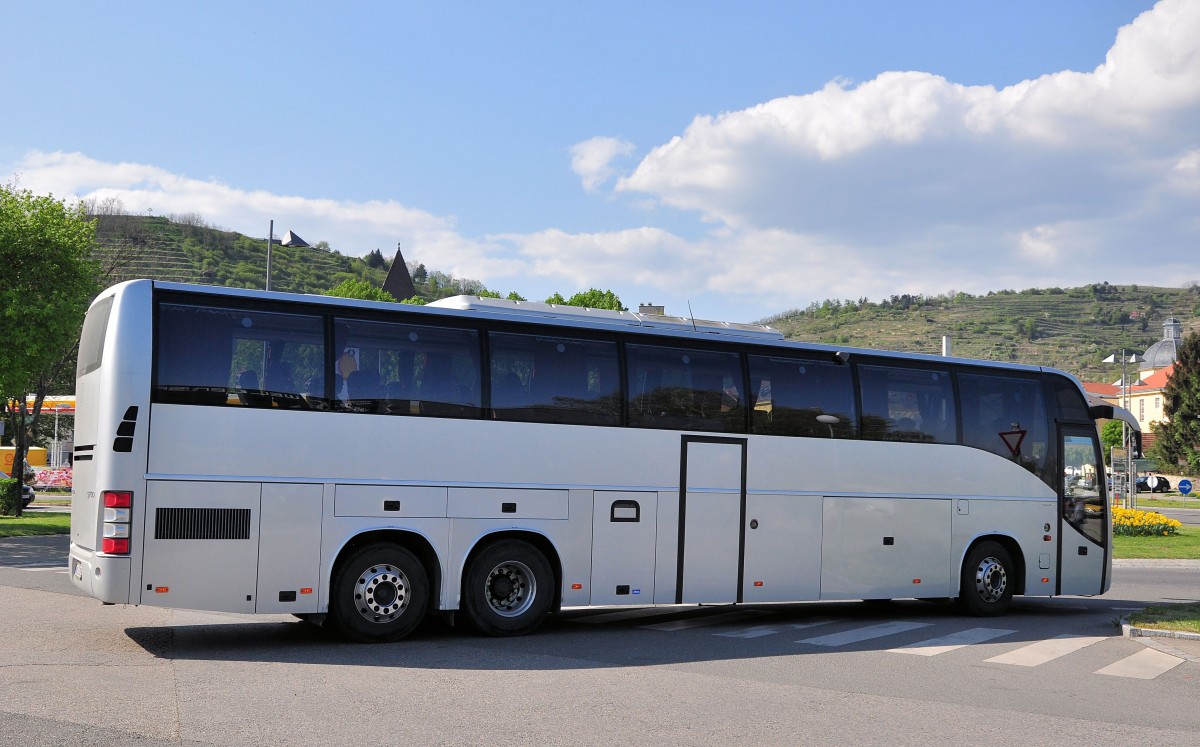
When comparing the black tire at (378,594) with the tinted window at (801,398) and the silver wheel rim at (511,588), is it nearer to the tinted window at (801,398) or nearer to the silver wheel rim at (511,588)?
A: the silver wheel rim at (511,588)

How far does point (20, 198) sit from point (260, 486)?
23.2m

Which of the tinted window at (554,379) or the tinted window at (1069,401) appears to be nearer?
the tinted window at (554,379)

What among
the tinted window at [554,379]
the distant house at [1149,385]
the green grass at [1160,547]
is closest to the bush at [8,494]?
the tinted window at [554,379]

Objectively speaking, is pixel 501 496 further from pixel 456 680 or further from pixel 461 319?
pixel 456 680

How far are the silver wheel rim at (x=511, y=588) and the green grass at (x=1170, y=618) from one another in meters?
7.28

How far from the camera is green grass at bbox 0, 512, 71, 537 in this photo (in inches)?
1132

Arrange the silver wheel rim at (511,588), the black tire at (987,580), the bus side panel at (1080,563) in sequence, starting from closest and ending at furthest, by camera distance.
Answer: the silver wheel rim at (511,588) < the black tire at (987,580) < the bus side panel at (1080,563)

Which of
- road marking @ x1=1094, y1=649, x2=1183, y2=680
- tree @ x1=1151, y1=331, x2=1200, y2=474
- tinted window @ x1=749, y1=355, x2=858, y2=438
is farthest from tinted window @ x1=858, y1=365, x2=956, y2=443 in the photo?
tree @ x1=1151, y1=331, x2=1200, y2=474

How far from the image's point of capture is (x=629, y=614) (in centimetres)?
1529

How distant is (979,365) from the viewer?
15672mm

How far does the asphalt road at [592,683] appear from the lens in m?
7.41

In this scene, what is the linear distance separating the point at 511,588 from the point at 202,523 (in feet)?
11.0

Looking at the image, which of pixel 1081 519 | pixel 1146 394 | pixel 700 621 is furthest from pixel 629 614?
pixel 1146 394

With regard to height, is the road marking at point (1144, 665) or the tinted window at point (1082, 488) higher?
the tinted window at point (1082, 488)
